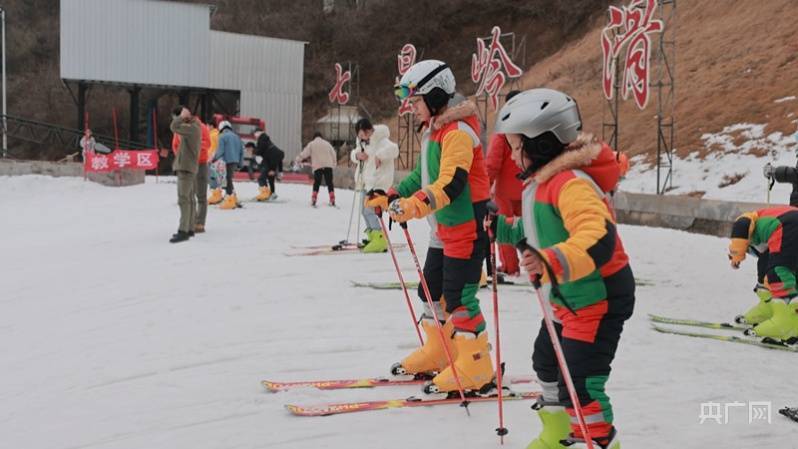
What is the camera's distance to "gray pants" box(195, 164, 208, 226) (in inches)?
457

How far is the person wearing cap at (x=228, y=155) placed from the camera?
14992 millimetres

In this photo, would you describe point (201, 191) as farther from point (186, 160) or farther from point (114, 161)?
point (114, 161)

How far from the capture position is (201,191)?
1165 centimetres

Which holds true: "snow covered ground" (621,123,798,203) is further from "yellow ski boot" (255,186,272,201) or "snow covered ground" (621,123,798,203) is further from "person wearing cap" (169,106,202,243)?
"person wearing cap" (169,106,202,243)

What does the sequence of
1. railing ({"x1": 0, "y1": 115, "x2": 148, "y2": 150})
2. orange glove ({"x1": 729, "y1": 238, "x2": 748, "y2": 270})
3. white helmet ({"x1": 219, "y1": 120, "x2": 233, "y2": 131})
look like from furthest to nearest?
railing ({"x1": 0, "y1": 115, "x2": 148, "y2": 150}) < white helmet ({"x1": 219, "y1": 120, "x2": 233, "y2": 131}) < orange glove ({"x1": 729, "y1": 238, "x2": 748, "y2": 270})

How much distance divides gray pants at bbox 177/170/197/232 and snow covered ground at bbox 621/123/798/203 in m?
9.68

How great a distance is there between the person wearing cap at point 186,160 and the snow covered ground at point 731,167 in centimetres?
968

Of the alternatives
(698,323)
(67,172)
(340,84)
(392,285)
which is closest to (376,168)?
(392,285)

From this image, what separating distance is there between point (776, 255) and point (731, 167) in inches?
440

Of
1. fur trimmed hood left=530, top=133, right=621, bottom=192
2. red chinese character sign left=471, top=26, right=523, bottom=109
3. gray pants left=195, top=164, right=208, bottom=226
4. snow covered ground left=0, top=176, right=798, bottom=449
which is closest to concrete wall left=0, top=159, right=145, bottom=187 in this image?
red chinese character sign left=471, top=26, right=523, bottom=109

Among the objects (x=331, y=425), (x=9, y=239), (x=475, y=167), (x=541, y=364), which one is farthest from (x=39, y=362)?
(x=9, y=239)

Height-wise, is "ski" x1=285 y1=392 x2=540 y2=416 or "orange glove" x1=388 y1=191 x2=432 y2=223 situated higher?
"orange glove" x1=388 y1=191 x2=432 y2=223

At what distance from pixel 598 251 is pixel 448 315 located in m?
2.21

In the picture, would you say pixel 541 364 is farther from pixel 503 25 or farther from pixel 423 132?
pixel 503 25
